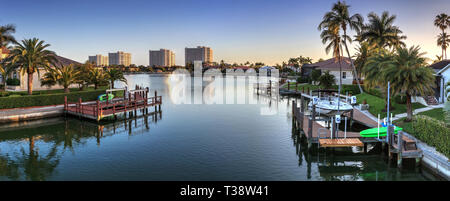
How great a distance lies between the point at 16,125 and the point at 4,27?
26.3 metres

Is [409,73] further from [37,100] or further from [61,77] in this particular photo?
[61,77]

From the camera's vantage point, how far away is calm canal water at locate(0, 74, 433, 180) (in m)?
18.8

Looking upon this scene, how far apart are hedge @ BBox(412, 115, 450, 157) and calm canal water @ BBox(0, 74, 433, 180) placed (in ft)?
6.28

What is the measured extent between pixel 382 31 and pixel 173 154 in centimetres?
4298

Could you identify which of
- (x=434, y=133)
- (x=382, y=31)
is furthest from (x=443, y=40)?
(x=434, y=133)

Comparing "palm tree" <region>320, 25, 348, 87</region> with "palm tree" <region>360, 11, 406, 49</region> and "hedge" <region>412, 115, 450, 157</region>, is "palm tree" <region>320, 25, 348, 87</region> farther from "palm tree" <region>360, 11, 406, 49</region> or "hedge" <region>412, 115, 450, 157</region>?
"hedge" <region>412, 115, 450, 157</region>

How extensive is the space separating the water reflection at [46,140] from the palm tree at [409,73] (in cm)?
2180

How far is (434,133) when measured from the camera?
1986cm

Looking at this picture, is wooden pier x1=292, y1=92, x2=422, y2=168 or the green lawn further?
the green lawn

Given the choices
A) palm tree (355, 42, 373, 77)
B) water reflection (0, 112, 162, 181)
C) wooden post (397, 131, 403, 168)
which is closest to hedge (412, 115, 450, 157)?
wooden post (397, 131, 403, 168)

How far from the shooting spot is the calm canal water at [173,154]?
1878 cm
